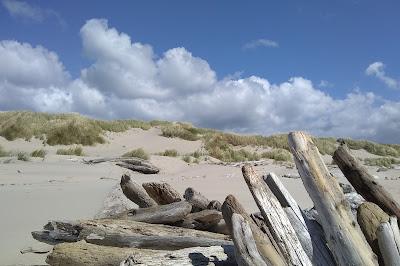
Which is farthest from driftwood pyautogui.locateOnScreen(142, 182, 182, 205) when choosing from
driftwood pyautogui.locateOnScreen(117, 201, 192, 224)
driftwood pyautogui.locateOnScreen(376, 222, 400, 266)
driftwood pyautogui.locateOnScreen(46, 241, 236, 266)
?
driftwood pyautogui.locateOnScreen(376, 222, 400, 266)

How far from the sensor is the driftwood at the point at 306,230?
360 centimetres

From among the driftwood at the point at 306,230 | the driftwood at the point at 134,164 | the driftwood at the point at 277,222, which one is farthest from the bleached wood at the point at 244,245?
the driftwood at the point at 134,164

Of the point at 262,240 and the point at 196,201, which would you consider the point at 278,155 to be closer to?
the point at 196,201

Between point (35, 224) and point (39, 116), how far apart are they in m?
22.6

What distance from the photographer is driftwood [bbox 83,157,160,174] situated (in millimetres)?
16031

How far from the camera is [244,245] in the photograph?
132 inches

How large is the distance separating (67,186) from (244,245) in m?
8.60

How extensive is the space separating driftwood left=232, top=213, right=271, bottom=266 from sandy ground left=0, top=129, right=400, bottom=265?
9.71 feet

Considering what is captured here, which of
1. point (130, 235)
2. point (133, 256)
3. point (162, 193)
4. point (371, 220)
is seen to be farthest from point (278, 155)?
point (133, 256)

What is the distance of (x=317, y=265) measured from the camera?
3.56 meters

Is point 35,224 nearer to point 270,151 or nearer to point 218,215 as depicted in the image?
point 218,215

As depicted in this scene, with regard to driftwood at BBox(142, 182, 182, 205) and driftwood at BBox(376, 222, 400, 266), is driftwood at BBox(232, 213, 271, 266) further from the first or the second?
driftwood at BBox(142, 182, 182, 205)

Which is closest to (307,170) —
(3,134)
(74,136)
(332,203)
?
(332,203)

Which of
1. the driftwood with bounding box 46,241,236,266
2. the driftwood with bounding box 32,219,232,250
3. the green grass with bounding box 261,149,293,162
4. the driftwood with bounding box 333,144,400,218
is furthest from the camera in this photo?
the green grass with bounding box 261,149,293,162
